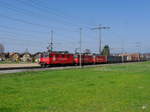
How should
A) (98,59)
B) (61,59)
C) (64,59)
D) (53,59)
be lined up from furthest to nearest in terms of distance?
(98,59), (64,59), (61,59), (53,59)

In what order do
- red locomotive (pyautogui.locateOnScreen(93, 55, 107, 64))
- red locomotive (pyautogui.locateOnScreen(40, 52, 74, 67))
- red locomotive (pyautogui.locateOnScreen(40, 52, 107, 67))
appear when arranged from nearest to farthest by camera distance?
1. red locomotive (pyautogui.locateOnScreen(40, 52, 74, 67))
2. red locomotive (pyautogui.locateOnScreen(40, 52, 107, 67))
3. red locomotive (pyautogui.locateOnScreen(93, 55, 107, 64))

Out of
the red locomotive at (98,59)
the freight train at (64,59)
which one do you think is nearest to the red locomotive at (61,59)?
the freight train at (64,59)

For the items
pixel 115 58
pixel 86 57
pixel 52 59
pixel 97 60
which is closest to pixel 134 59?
pixel 115 58

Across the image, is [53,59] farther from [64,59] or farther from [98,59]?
[98,59]

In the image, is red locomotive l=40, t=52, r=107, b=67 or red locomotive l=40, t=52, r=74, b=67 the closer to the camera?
red locomotive l=40, t=52, r=74, b=67

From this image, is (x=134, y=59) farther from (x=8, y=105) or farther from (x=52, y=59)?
(x=8, y=105)

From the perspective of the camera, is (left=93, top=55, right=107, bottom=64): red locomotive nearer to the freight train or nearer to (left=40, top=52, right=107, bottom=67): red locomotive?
the freight train

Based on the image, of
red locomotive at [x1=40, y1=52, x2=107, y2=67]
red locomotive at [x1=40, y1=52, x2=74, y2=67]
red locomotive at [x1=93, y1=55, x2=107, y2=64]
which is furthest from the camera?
red locomotive at [x1=93, y1=55, x2=107, y2=64]

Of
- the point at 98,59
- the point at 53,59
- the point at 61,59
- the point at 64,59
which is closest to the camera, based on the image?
the point at 53,59

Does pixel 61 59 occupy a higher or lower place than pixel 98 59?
lower

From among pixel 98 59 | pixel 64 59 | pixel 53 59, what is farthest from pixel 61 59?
pixel 98 59

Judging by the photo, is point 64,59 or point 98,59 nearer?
point 64,59

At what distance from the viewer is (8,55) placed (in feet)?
441

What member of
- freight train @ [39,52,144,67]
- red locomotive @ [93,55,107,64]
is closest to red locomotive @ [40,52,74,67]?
freight train @ [39,52,144,67]
